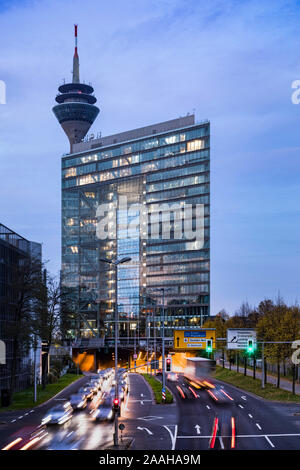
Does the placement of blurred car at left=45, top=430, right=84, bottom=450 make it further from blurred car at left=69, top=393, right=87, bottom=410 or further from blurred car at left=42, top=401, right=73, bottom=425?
blurred car at left=69, top=393, right=87, bottom=410

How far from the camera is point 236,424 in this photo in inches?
2024

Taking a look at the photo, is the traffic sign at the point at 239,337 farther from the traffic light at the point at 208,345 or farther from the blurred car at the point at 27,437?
the blurred car at the point at 27,437

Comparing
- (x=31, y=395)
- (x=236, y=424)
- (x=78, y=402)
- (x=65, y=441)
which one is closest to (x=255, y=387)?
(x=78, y=402)

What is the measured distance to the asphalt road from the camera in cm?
4219

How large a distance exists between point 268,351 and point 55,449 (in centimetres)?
4374

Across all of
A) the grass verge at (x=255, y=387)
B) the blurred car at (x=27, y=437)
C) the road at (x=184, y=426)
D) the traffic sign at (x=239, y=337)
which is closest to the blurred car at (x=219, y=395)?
the road at (x=184, y=426)

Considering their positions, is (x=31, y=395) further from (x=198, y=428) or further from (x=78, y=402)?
(x=198, y=428)

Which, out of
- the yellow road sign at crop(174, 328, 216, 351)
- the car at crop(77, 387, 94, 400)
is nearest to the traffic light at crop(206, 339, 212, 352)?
the yellow road sign at crop(174, 328, 216, 351)

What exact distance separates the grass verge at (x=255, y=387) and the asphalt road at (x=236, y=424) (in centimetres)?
233

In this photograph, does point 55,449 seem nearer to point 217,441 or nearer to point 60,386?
point 217,441

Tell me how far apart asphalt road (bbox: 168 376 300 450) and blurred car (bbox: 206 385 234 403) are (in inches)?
13.8

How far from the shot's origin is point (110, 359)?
196 metres

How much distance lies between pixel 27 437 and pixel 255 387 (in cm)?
4528
